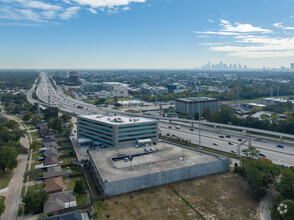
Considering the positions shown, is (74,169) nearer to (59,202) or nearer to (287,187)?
(59,202)

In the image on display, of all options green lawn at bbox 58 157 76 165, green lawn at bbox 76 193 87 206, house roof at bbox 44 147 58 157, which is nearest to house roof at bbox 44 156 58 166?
green lawn at bbox 58 157 76 165

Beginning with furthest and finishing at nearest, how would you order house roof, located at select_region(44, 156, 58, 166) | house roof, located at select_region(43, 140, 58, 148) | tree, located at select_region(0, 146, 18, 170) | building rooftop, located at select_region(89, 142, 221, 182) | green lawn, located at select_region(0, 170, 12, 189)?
house roof, located at select_region(43, 140, 58, 148) < house roof, located at select_region(44, 156, 58, 166) < tree, located at select_region(0, 146, 18, 170) < green lawn, located at select_region(0, 170, 12, 189) < building rooftop, located at select_region(89, 142, 221, 182)

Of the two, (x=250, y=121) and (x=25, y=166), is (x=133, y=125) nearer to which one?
(x=25, y=166)

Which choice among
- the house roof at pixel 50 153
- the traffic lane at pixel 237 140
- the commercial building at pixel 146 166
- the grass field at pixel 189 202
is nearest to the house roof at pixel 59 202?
the grass field at pixel 189 202

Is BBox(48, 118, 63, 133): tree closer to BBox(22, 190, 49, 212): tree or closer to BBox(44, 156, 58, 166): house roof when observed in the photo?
BBox(44, 156, 58, 166): house roof

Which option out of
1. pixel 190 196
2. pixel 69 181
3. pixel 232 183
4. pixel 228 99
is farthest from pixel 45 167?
pixel 228 99

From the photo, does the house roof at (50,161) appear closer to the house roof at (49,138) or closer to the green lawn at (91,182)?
the green lawn at (91,182)
